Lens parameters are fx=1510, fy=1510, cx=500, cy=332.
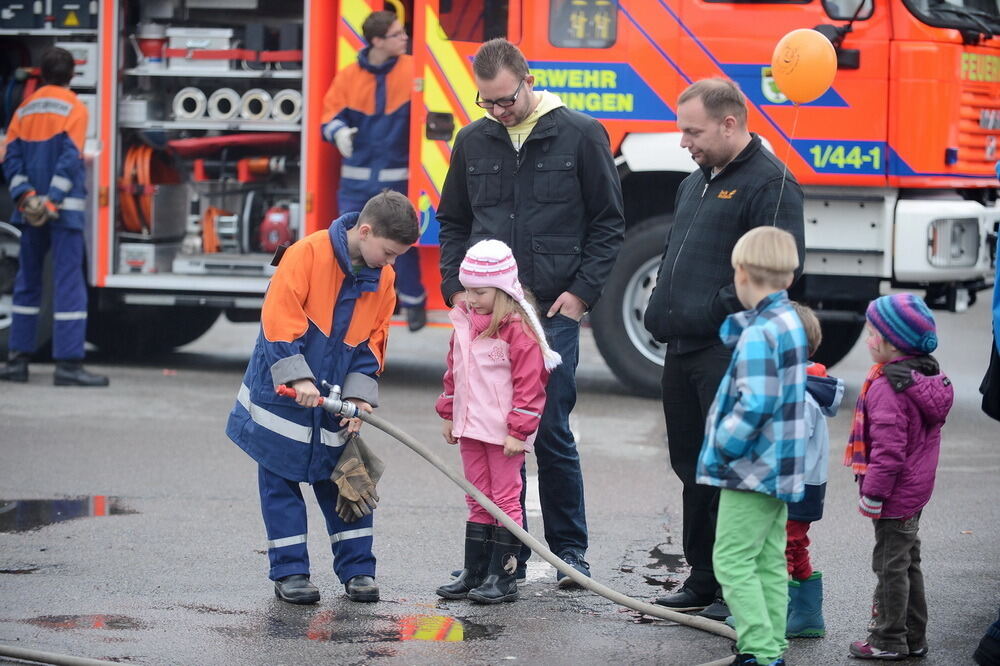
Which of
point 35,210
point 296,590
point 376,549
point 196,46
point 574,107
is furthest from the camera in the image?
point 196,46

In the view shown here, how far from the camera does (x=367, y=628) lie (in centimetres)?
484

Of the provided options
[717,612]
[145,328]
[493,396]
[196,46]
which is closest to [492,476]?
[493,396]

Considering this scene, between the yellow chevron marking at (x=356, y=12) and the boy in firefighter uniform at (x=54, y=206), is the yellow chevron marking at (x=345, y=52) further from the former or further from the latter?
the boy in firefighter uniform at (x=54, y=206)

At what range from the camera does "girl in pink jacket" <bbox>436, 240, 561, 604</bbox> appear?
5.00 meters

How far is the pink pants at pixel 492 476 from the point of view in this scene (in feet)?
16.8

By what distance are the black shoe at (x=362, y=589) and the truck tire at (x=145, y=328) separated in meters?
5.92

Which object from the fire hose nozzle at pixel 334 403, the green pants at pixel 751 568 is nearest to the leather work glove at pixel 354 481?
the fire hose nozzle at pixel 334 403

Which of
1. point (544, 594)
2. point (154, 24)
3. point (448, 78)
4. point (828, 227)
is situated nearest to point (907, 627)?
point (544, 594)

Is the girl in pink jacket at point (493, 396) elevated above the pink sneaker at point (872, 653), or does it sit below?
above

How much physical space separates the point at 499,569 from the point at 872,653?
1.27 m

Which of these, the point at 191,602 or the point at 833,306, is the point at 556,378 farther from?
the point at 833,306

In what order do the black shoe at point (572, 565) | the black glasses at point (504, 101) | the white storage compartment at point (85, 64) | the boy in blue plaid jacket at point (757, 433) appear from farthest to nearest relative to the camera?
the white storage compartment at point (85, 64) < the black shoe at point (572, 565) < the black glasses at point (504, 101) < the boy in blue plaid jacket at point (757, 433)

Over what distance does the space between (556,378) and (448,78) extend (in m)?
4.16

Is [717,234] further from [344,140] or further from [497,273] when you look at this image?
[344,140]
